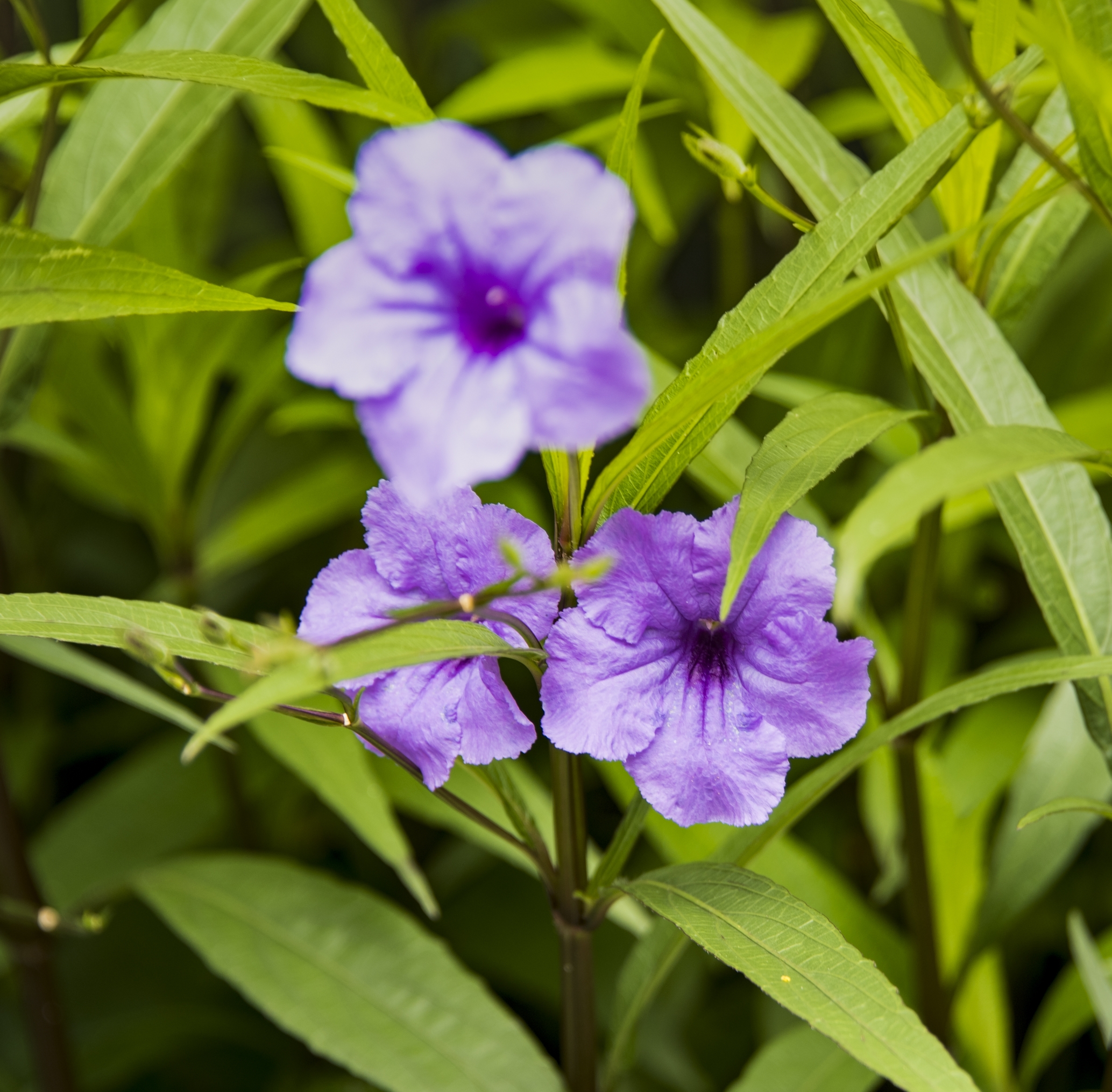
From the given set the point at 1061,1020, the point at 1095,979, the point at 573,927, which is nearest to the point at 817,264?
the point at 573,927

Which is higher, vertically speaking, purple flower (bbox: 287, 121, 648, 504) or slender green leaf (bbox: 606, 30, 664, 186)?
slender green leaf (bbox: 606, 30, 664, 186)

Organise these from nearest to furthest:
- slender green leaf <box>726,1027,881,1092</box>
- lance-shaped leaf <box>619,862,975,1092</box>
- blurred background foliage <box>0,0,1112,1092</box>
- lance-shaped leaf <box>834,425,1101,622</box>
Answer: lance-shaped leaf <box>834,425,1101,622</box> < lance-shaped leaf <box>619,862,975,1092</box> < slender green leaf <box>726,1027,881,1092</box> < blurred background foliage <box>0,0,1112,1092</box>

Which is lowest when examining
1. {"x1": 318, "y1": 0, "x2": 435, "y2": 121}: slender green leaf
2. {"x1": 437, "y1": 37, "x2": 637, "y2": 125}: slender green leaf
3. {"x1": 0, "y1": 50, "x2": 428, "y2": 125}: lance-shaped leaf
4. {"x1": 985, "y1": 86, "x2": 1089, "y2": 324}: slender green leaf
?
{"x1": 0, "y1": 50, "x2": 428, "y2": 125}: lance-shaped leaf

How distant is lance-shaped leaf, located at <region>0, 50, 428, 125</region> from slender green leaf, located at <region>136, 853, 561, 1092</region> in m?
0.51

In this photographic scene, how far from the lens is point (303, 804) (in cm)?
119

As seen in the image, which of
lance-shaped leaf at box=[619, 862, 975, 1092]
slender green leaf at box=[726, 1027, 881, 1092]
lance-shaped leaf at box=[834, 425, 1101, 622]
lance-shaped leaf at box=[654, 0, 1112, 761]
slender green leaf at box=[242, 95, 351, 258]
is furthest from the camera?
slender green leaf at box=[242, 95, 351, 258]

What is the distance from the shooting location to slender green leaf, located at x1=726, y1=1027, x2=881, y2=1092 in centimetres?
70

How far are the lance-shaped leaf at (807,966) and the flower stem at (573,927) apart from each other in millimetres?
31

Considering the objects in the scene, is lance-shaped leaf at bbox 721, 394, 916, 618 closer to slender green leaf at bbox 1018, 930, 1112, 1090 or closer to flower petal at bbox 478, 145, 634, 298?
flower petal at bbox 478, 145, 634, 298

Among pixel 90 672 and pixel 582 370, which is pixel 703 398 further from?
pixel 90 672

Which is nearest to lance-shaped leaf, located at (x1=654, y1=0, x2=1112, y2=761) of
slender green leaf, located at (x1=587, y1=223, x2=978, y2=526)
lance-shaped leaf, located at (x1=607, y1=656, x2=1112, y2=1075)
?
lance-shaped leaf, located at (x1=607, y1=656, x2=1112, y2=1075)

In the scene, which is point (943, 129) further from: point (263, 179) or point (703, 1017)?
point (263, 179)

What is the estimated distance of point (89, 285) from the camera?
1.56 ft

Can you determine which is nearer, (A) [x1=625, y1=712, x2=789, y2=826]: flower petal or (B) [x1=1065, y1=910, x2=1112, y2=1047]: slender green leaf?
(A) [x1=625, y1=712, x2=789, y2=826]: flower petal
